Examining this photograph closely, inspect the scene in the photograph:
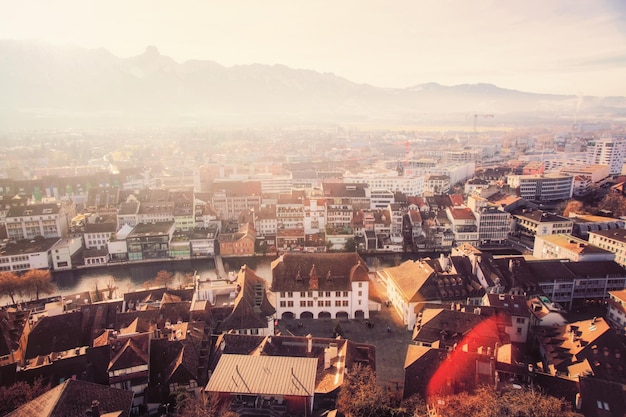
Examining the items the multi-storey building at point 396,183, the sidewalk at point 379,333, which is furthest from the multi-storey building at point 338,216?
the sidewalk at point 379,333

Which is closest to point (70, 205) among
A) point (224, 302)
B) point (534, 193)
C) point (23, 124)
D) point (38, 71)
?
point (224, 302)

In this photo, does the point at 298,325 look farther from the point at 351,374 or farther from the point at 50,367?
the point at 50,367

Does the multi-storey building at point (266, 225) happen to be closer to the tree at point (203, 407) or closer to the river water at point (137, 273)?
the river water at point (137, 273)

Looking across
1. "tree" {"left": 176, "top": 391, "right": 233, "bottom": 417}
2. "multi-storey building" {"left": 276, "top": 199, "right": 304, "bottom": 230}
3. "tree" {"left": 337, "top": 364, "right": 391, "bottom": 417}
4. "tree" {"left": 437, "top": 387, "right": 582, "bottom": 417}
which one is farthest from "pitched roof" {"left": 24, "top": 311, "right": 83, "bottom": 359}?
"multi-storey building" {"left": 276, "top": 199, "right": 304, "bottom": 230}

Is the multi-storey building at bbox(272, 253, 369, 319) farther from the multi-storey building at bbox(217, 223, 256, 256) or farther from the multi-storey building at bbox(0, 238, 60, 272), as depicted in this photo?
Result: the multi-storey building at bbox(0, 238, 60, 272)

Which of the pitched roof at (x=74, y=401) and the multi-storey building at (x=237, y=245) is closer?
the pitched roof at (x=74, y=401)

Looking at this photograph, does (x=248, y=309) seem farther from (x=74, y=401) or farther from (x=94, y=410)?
(x=94, y=410)

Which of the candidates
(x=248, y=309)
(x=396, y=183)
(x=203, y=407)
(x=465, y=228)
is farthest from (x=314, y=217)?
(x=203, y=407)
